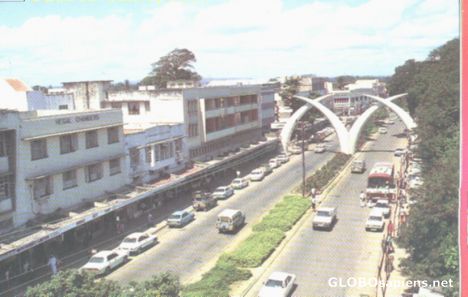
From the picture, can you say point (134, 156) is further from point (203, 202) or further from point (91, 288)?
point (91, 288)

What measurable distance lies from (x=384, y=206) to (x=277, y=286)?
1610 centimetres

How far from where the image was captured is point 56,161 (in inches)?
1156

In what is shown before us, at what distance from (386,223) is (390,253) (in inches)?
269

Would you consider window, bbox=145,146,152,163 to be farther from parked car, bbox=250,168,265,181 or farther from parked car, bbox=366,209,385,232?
parked car, bbox=366,209,385,232

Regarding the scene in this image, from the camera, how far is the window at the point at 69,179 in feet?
98.7

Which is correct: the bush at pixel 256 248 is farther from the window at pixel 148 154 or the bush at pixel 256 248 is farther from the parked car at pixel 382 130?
the parked car at pixel 382 130

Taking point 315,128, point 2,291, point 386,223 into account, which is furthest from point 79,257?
point 315,128

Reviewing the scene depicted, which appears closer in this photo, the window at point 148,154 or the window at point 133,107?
the window at point 148,154

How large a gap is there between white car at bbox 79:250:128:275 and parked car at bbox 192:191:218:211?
11626mm

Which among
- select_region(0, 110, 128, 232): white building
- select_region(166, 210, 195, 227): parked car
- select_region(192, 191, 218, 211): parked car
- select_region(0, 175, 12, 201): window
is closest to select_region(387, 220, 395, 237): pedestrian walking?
select_region(166, 210, 195, 227): parked car

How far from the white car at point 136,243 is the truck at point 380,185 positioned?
16706 mm

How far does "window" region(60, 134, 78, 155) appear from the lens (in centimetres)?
3002

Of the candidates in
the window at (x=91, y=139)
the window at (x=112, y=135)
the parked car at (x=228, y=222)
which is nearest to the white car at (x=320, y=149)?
the parked car at (x=228, y=222)

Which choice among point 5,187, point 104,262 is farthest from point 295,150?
point 5,187
